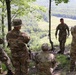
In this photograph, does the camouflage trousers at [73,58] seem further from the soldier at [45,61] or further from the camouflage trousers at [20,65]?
the soldier at [45,61]

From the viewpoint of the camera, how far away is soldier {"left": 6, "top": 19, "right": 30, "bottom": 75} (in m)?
8.45

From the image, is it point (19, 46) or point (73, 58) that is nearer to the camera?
point (19, 46)

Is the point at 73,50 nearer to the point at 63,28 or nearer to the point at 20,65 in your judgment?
the point at 20,65

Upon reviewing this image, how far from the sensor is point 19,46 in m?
8.56

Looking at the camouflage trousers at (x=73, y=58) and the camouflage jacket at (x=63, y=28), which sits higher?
the camouflage jacket at (x=63, y=28)

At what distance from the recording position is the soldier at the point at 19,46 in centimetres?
845

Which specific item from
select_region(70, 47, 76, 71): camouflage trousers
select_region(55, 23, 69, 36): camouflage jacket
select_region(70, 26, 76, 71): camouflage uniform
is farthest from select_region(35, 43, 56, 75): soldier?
select_region(55, 23, 69, 36): camouflage jacket

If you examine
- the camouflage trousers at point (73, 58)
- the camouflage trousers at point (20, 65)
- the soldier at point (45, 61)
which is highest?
the soldier at point (45, 61)

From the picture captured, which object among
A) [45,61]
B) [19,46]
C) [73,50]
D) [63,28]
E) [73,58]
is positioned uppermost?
[19,46]

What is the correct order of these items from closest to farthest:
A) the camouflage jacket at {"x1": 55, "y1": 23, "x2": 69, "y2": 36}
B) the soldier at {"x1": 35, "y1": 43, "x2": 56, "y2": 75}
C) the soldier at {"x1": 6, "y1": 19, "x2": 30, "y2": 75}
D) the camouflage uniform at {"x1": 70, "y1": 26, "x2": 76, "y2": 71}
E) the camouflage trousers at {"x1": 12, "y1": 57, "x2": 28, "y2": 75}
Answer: the soldier at {"x1": 35, "y1": 43, "x2": 56, "y2": 75}
the soldier at {"x1": 6, "y1": 19, "x2": 30, "y2": 75}
the camouflage trousers at {"x1": 12, "y1": 57, "x2": 28, "y2": 75}
the camouflage uniform at {"x1": 70, "y1": 26, "x2": 76, "y2": 71}
the camouflage jacket at {"x1": 55, "y1": 23, "x2": 69, "y2": 36}

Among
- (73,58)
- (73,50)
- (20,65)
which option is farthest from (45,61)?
(73,58)

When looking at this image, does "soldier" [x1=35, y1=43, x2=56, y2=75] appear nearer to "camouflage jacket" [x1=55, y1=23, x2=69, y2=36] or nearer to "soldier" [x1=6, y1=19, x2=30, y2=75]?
"soldier" [x1=6, y1=19, x2=30, y2=75]

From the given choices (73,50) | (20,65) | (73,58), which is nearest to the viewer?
(20,65)

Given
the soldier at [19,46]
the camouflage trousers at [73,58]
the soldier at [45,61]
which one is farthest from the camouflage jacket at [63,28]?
the soldier at [45,61]
